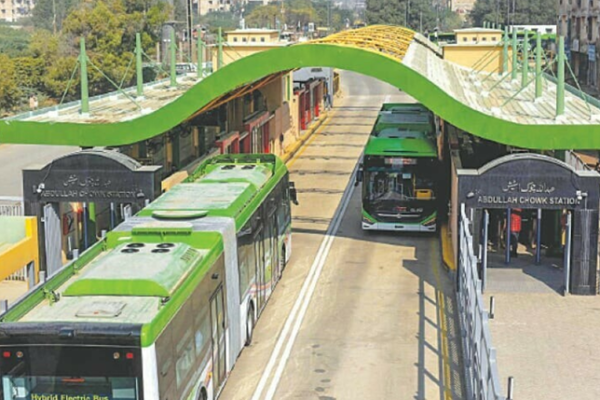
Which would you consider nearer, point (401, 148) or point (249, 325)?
point (249, 325)

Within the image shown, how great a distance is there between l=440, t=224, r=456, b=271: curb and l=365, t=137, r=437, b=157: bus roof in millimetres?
2258

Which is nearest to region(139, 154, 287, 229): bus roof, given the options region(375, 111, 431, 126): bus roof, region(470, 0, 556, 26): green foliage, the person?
the person

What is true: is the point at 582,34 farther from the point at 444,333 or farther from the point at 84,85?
the point at 444,333

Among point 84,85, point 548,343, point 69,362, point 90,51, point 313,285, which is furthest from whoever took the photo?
point 90,51

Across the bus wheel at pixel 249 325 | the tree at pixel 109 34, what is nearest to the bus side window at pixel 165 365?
the bus wheel at pixel 249 325

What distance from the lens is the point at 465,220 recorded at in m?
20.6

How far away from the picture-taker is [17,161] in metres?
49.4

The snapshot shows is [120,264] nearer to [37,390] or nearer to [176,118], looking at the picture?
[37,390]

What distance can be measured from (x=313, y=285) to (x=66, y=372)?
1190cm

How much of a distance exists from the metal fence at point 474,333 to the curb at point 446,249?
87.9 inches

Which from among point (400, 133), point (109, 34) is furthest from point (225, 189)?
point (109, 34)

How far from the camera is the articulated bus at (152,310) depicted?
1128 cm

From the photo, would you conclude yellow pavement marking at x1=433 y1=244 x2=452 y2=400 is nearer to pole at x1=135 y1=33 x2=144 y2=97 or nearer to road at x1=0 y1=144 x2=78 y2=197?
pole at x1=135 y1=33 x2=144 y2=97

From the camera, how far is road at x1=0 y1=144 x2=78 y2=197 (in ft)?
134
